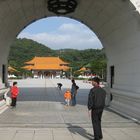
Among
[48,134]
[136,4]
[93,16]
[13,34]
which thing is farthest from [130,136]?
[13,34]

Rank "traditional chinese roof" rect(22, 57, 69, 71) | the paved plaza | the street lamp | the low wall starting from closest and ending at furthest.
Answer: the paved plaza
the low wall
the street lamp
"traditional chinese roof" rect(22, 57, 69, 71)

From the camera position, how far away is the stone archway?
41.0ft

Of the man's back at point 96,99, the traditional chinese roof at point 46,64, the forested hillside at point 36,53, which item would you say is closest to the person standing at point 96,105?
the man's back at point 96,99

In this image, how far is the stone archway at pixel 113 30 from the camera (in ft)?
41.0

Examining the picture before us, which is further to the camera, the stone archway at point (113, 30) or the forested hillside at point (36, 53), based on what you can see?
the forested hillside at point (36, 53)

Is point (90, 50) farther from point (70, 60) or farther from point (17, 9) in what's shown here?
point (17, 9)

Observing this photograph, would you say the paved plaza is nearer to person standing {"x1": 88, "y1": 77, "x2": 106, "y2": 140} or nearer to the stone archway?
person standing {"x1": 88, "y1": 77, "x2": 106, "y2": 140}

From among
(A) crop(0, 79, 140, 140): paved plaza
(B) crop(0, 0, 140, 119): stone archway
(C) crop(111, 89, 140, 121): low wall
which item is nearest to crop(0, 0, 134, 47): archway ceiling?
(B) crop(0, 0, 140, 119): stone archway

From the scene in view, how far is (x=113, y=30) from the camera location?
50.4 feet

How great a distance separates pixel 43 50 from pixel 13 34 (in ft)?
460

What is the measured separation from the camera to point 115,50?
16.0 meters

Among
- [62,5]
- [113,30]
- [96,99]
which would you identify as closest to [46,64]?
[113,30]

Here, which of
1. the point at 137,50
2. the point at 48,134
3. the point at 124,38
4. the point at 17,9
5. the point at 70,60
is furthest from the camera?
the point at 70,60

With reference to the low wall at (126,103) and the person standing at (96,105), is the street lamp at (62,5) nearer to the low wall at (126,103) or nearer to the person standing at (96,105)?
the low wall at (126,103)
